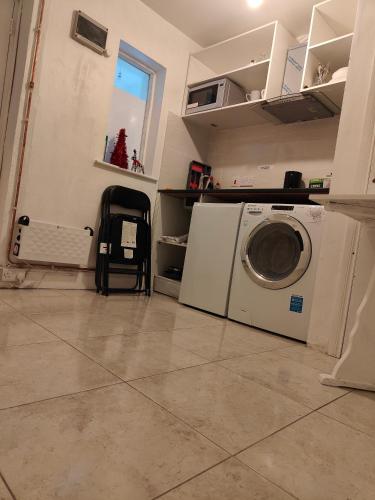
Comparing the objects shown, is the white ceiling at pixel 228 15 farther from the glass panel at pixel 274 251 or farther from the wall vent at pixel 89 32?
the glass panel at pixel 274 251

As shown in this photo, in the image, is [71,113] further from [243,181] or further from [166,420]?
[166,420]

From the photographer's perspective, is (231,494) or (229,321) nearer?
(231,494)

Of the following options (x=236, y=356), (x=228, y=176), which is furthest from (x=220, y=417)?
(x=228, y=176)

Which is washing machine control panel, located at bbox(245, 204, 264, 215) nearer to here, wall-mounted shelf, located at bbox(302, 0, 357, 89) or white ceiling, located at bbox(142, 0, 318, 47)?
wall-mounted shelf, located at bbox(302, 0, 357, 89)

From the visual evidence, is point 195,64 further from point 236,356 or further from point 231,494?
point 231,494

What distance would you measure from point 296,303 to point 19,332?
5.06 feet

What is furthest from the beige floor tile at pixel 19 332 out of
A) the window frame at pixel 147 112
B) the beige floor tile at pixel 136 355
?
the window frame at pixel 147 112

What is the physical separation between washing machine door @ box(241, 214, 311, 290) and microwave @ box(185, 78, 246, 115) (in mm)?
1383

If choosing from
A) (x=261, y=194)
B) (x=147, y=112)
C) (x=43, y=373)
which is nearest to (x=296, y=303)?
(x=261, y=194)

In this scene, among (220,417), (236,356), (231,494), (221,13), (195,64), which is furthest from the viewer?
(195,64)

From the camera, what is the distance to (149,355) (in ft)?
4.76

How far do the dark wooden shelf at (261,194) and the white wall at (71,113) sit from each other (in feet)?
2.08

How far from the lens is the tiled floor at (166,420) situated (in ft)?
2.32

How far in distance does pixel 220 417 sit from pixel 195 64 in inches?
131
